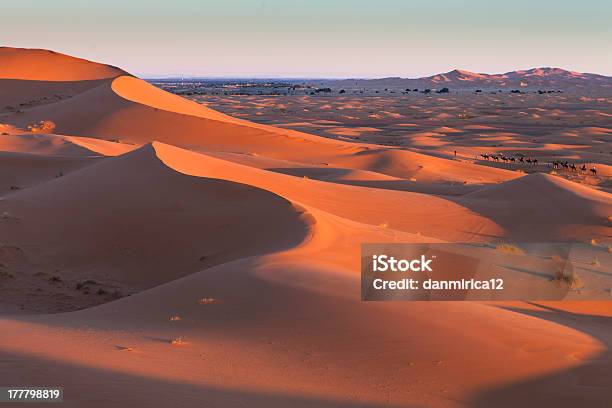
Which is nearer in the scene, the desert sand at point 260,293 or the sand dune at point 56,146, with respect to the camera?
the desert sand at point 260,293

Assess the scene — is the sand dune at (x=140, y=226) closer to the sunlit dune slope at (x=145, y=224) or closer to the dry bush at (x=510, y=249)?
the sunlit dune slope at (x=145, y=224)

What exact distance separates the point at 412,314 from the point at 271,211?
7231 mm

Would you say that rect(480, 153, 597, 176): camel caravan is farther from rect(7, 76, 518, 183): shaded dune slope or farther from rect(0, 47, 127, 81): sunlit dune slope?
rect(0, 47, 127, 81): sunlit dune slope

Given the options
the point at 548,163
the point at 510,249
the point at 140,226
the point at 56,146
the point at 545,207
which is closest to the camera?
the point at 510,249

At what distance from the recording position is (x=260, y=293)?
857cm

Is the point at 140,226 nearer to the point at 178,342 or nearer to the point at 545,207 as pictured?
the point at 178,342

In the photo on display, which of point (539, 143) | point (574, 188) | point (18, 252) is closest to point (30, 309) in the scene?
point (18, 252)

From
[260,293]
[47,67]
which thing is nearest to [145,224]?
[260,293]

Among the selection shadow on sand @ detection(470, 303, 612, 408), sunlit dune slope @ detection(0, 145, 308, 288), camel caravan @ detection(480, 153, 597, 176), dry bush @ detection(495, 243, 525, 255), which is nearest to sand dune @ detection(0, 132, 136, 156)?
sunlit dune slope @ detection(0, 145, 308, 288)

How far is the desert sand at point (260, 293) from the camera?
19.2 ft

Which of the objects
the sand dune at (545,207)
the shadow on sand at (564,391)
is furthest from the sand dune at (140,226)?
the sand dune at (545,207)

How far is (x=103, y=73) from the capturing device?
201ft

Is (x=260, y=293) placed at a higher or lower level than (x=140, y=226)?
higher

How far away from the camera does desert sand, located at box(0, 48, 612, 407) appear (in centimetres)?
586
